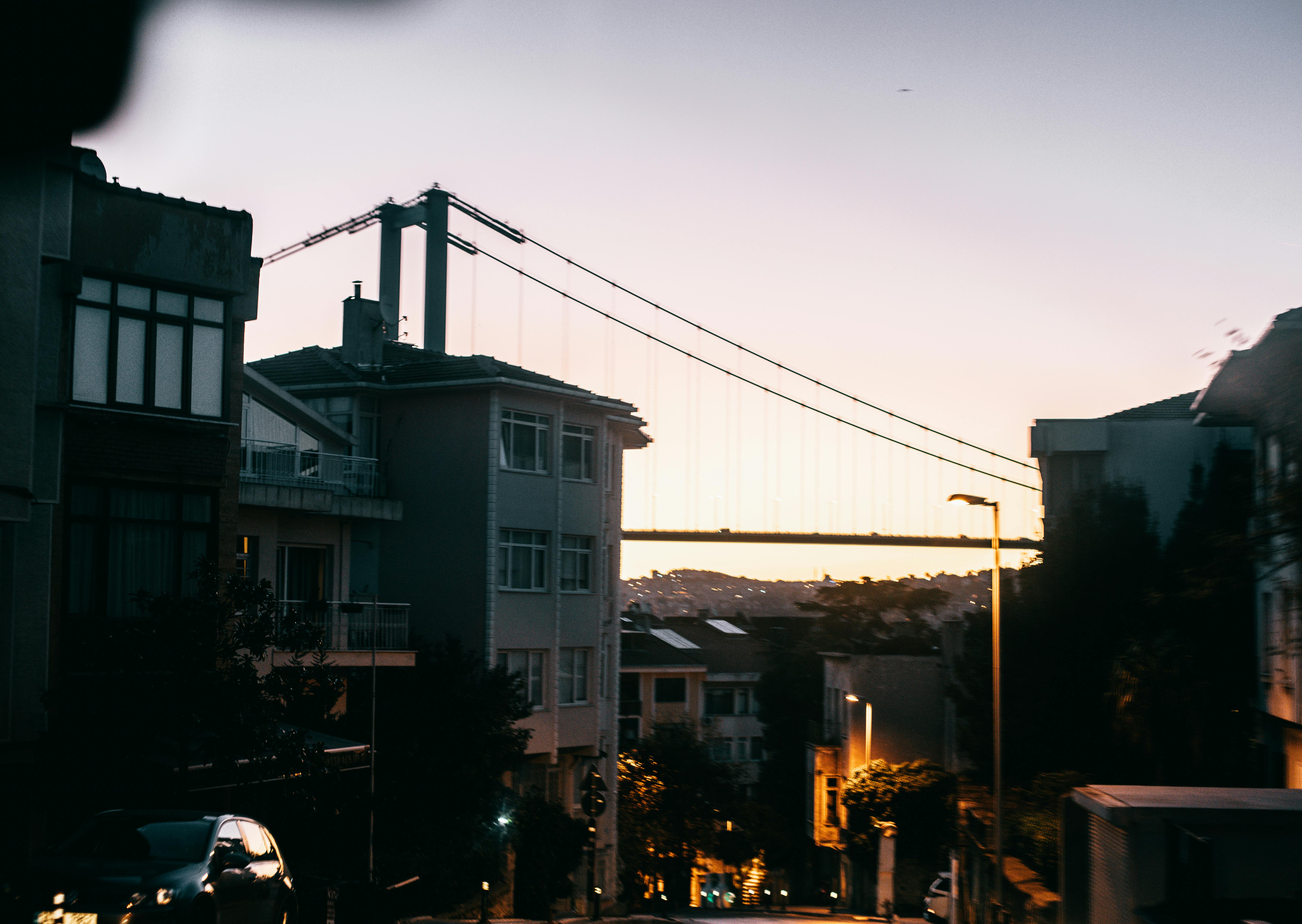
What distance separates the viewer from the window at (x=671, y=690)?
247ft

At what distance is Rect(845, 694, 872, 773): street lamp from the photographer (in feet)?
169

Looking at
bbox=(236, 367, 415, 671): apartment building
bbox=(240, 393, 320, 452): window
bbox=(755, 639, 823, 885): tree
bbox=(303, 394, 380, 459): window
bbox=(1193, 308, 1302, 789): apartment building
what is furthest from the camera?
bbox=(755, 639, 823, 885): tree

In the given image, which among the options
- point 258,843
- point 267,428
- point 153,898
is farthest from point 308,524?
point 153,898

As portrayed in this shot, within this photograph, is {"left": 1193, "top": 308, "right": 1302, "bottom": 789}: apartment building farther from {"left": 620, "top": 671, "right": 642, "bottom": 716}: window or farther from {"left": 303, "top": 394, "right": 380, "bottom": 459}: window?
{"left": 620, "top": 671, "right": 642, "bottom": 716}: window

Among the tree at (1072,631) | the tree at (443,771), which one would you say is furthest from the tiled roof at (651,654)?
the tree at (1072,631)

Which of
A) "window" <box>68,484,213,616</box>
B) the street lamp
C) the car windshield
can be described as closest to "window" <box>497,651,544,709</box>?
"window" <box>68,484,213,616</box>

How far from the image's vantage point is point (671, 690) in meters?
76.1

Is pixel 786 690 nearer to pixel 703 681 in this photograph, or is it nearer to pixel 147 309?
pixel 703 681

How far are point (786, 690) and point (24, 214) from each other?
61583 millimetres

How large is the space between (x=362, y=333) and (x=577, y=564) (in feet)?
29.9

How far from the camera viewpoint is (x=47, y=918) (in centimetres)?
1018

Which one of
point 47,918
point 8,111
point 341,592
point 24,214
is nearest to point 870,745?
point 341,592

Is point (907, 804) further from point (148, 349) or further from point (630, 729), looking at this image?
point (148, 349)

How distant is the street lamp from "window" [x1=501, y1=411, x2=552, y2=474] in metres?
19.9
